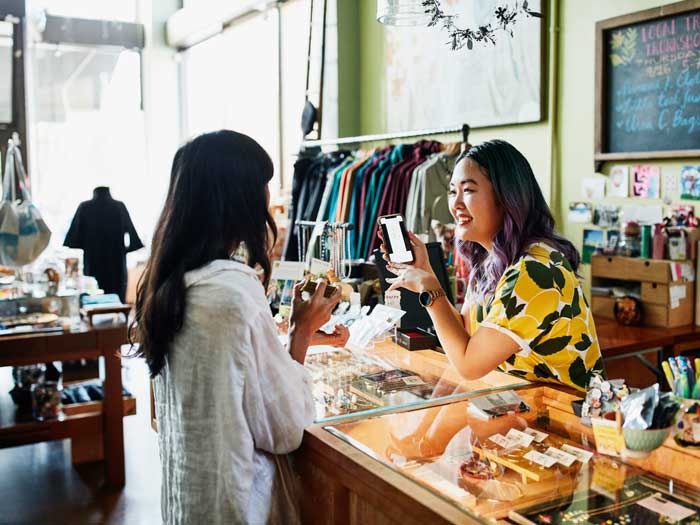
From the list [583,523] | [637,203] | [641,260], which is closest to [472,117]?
[637,203]

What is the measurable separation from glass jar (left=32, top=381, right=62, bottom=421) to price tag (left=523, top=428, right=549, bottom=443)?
9.79 ft

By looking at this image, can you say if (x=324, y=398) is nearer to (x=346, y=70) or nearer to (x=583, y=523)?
(x=583, y=523)

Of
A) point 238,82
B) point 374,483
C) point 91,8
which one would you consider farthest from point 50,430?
point 91,8

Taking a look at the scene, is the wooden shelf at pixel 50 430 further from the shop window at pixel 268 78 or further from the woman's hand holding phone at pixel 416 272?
the shop window at pixel 268 78

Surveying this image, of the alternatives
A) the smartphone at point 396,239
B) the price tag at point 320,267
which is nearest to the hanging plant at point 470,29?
the smartphone at point 396,239

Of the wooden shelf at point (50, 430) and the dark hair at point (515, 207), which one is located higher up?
the dark hair at point (515, 207)

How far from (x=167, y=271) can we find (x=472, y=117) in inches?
148

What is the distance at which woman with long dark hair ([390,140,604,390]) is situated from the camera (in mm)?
1917

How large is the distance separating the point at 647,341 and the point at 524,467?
2182mm

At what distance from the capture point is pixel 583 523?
1.21m

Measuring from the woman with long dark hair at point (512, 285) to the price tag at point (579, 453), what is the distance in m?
0.42

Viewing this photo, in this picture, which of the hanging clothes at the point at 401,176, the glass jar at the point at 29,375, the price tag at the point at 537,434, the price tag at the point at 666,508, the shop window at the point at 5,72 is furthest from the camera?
the shop window at the point at 5,72

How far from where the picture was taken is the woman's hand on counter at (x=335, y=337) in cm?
251

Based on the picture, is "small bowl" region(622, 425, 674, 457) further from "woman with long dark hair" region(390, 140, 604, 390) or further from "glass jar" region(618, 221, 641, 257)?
"glass jar" region(618, 221, 641, 257)
